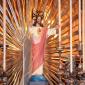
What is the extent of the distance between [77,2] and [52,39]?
9.8 inches

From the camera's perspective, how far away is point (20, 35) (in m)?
1.43

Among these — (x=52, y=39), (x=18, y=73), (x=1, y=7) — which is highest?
(x=1, y=7)

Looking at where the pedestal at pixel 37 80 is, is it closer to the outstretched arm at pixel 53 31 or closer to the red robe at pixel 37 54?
the red robe at pixel 37 54

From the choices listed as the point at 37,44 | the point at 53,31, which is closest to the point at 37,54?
the point at 37,44

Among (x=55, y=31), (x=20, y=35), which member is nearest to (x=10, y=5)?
(x=20, y=35)

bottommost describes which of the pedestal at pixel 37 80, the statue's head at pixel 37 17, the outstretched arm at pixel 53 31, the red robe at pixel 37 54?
the pedestal at pixel 37 80

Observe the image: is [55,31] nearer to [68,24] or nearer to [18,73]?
[68,24]

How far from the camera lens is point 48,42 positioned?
1.49 meters

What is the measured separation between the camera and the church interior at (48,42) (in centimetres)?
139

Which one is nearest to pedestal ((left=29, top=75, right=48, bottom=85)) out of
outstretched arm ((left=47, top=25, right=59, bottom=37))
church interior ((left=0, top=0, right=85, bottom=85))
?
church interior ((left=0, top=0, right=85, bottom=85))

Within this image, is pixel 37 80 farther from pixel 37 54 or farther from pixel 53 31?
pixel 53 31

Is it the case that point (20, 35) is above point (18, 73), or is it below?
above

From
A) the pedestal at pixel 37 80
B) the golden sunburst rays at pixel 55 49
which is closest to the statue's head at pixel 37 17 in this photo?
the golden sunburst rays at pixel 55 49

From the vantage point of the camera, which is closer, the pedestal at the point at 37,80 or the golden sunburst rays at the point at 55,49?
the pedestal at the point at 37,80
